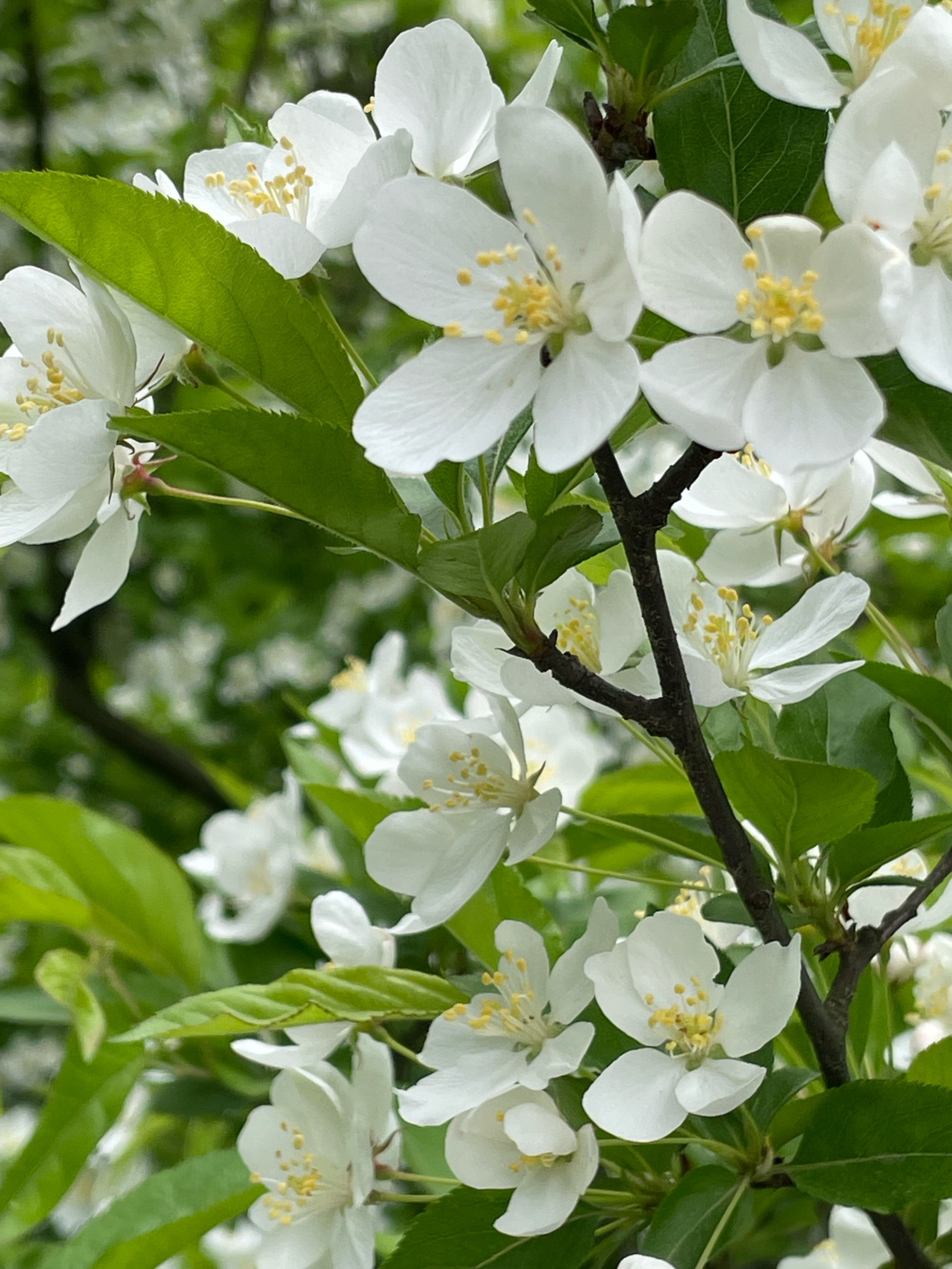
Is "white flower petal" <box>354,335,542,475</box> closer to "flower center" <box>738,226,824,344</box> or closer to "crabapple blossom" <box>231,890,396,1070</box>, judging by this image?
"flower center" <box>738,226,824,344</box>

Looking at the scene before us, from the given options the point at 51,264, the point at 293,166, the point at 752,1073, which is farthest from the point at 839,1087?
the point at 51,264

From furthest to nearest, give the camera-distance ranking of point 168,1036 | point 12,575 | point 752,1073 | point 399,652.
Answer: point 12,575, point 399,652, point 168,1036, point 752,1073

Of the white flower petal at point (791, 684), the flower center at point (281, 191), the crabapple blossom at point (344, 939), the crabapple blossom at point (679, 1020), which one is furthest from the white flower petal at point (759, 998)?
the flower center at point (281, 191)

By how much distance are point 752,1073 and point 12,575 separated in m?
3.07

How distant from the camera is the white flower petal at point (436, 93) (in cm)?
64

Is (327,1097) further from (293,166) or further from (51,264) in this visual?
(51,264)

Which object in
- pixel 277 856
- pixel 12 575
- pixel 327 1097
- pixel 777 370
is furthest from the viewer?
pixel 12 575

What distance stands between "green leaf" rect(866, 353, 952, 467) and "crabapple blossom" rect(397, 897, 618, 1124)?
29 cm

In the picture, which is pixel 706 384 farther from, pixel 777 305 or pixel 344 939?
pixel 344 939

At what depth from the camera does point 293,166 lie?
0.67 metres

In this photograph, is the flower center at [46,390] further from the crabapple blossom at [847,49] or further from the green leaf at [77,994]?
the green leaf at [77,994]

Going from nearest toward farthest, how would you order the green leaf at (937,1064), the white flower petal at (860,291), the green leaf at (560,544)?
1. the white flower petal at (860,291)
2. the green leaf at (560,544)
3. the green leaf at (937,1064)

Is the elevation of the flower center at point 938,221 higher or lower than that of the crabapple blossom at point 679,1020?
higher

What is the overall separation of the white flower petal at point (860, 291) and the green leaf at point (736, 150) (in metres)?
0.08
